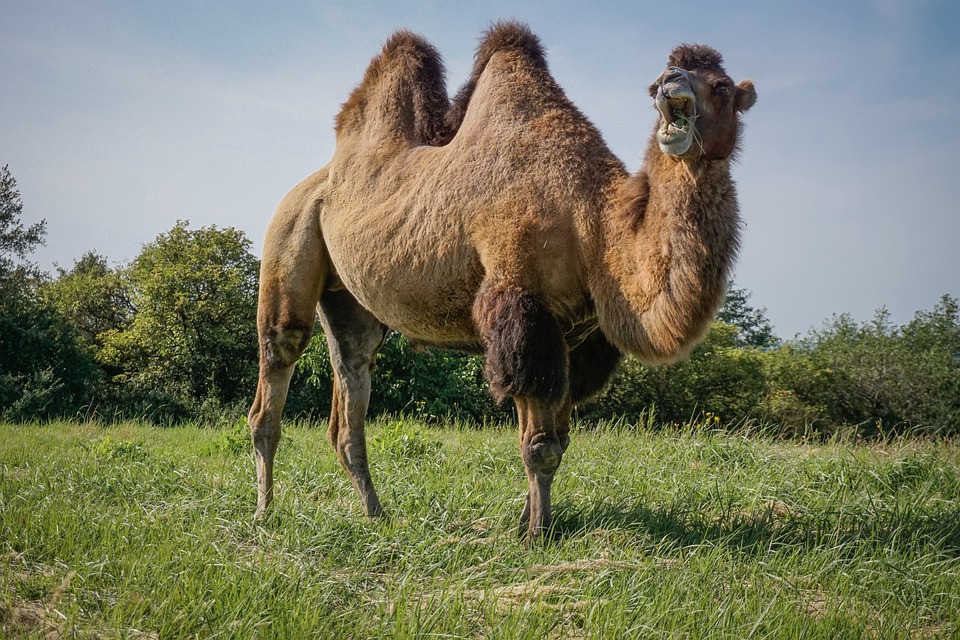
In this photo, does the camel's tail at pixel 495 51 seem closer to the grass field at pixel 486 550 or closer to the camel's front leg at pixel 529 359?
the camel's front leg at pixel 529 359

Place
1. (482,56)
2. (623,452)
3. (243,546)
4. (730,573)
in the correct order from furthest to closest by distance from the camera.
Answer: (623,452), (482,56), (243,546), (730,573)

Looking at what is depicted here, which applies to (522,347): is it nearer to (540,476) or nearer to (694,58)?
(540,476)

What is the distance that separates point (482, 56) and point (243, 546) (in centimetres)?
306

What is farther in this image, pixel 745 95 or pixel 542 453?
pixel 542 453

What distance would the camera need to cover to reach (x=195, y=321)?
17.3 m

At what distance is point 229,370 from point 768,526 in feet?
50.2

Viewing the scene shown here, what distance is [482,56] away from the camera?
467 centimetres

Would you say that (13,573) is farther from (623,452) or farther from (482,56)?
(623,452)

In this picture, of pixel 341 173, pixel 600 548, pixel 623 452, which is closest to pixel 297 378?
pixel 623 452

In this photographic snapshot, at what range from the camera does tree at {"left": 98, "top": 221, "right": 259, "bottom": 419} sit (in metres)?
17.0

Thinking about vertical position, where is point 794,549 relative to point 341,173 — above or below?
below

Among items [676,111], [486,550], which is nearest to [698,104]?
[676,111]

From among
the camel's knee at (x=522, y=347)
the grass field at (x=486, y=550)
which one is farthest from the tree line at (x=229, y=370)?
the camel's knee at (x=522, y=347)

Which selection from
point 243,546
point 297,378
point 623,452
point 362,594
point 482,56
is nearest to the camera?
point 362,594
